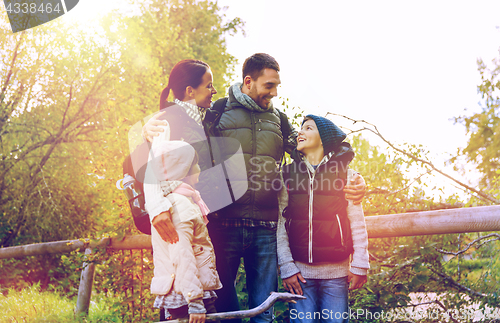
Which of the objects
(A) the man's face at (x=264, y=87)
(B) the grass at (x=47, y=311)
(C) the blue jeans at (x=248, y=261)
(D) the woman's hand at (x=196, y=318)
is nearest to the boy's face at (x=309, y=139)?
(A) the man's face at (x=264, y=87)

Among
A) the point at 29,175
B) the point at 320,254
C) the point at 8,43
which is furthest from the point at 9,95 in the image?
the point at 320,254

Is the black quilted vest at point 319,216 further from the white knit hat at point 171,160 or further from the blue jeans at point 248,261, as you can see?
the white knit hat at point 171,160

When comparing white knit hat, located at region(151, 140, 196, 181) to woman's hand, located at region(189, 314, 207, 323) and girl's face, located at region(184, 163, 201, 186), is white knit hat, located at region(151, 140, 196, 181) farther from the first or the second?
woman's hand, located at region(189, 314, 207, 323)

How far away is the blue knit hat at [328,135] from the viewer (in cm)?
219

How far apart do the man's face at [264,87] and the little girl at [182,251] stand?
26.4 inches

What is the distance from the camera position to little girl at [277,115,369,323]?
2025 millimetres

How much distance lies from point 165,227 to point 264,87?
3.75 feet

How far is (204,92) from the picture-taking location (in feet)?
7.49

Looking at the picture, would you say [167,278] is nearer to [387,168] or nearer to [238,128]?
[238,128]

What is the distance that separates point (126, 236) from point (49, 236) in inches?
213

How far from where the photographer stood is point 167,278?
1.69 m

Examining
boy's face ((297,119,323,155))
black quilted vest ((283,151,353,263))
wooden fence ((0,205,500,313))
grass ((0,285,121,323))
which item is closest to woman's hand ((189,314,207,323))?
black quilted vest ((283,151,353,263))

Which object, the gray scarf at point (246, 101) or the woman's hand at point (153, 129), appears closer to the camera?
the woman's hand at point (153, 129)

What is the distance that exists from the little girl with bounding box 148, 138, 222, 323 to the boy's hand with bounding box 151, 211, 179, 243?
0.02 meters
